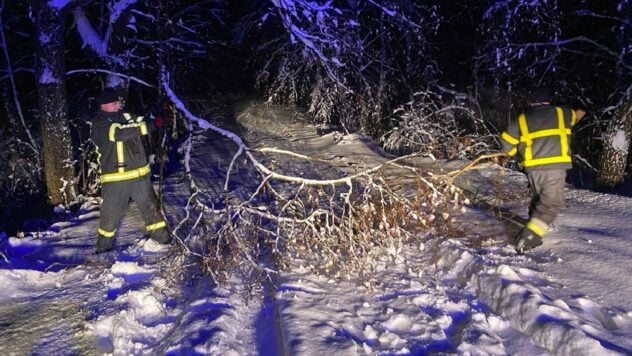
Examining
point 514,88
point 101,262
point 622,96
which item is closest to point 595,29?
point 514,88

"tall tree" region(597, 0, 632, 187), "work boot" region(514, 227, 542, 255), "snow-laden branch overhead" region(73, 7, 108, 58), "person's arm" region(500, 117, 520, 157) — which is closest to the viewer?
"work boot" region(514, 227, 542, 255)

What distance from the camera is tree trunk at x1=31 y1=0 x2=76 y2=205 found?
6488mm

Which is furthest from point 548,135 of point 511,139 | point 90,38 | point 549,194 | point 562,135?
point 90,38

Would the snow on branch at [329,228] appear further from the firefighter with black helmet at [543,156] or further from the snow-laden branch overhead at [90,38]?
the snow-laden branch overhead at [90,38]

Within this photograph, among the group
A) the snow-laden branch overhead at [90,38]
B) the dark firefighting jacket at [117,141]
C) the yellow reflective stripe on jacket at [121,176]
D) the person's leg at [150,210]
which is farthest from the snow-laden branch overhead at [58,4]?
the person's leg at [150,210]

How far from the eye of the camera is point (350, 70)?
8.64 metres

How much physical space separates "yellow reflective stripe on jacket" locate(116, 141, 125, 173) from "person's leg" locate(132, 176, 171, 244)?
25 cm

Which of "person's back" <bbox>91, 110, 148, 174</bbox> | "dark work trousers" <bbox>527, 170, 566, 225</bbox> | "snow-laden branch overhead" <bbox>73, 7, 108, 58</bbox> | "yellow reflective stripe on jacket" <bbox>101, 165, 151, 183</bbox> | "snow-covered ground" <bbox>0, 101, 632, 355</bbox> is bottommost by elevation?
"snow-covered ground" <bbox>0, 101, 632, 355</bbox>

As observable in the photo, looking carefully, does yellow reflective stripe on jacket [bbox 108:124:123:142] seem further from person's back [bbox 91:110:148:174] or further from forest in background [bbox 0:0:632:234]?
forest in background [bbox 0:0:632:234]

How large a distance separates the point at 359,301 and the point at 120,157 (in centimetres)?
298

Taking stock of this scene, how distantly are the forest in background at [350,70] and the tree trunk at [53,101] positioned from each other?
0.06ft

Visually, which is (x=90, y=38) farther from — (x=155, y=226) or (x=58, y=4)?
(x=155, y=226)

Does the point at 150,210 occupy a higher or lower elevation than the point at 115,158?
lower

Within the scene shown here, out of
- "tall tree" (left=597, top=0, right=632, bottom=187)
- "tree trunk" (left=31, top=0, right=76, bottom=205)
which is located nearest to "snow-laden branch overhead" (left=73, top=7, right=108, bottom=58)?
"tree trunk" (left=31, top=0, right=76, bottom=205)
